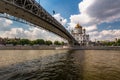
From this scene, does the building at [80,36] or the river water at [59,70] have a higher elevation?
the building at [80,36]

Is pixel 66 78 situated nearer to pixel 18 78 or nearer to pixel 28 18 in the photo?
pixel 18 78

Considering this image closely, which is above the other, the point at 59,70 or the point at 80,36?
the point at 80,36

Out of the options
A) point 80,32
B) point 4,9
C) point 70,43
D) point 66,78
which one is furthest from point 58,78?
point 80,32

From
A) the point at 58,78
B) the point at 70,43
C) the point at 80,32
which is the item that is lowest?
the point at 58,78

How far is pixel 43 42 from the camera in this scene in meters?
161

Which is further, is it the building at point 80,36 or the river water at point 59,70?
the building at point 80,36

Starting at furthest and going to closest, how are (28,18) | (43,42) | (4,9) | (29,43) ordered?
(43,42) < (29,43) < (28,18) < (4,9)

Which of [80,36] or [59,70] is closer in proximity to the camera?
[59,70]

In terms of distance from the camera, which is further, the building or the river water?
the building

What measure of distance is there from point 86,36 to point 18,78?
183 meters

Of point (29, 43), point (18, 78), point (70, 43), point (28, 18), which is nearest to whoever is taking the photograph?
point (18, 78)

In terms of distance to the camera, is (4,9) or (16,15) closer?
(4,9)

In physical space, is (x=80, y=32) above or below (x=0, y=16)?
above

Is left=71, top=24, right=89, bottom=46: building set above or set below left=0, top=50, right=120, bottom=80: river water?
above
